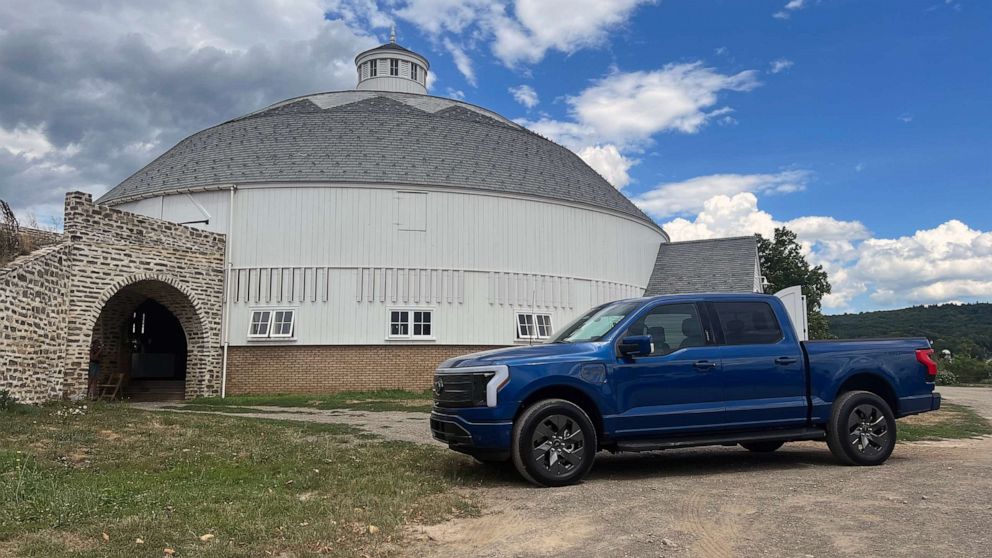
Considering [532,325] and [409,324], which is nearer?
[409,324]

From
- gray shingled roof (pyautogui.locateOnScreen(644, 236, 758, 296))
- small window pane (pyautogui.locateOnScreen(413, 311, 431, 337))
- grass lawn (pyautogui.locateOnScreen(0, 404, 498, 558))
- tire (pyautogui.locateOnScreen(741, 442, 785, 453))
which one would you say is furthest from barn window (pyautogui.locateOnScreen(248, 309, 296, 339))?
tire (pyautogui.locateOnScreen(741, 442, 785, 453))

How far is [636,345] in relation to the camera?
743 cm

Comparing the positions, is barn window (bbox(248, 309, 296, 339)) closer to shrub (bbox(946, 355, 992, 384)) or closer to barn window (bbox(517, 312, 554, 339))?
barn window (bbox(517, 312, 554, 339))

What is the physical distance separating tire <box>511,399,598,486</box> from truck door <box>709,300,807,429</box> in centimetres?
166

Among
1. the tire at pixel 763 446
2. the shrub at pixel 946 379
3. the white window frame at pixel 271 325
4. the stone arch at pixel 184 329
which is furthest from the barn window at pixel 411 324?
the shrub at pixel 946 379

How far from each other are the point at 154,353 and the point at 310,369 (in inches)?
269

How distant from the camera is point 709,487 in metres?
7.09

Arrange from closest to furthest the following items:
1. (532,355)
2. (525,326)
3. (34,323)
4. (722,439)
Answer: (532,355), (722,439), (34,323), (525,326)

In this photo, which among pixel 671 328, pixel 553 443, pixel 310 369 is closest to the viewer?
pixel 553 443

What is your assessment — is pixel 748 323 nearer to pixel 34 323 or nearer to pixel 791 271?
pixel 34 323

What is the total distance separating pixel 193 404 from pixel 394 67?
20.8 m

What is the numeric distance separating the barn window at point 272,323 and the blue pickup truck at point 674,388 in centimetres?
1595

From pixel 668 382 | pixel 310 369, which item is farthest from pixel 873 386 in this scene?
pixel 310 369

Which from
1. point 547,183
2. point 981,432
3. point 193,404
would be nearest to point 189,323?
point 193,404
